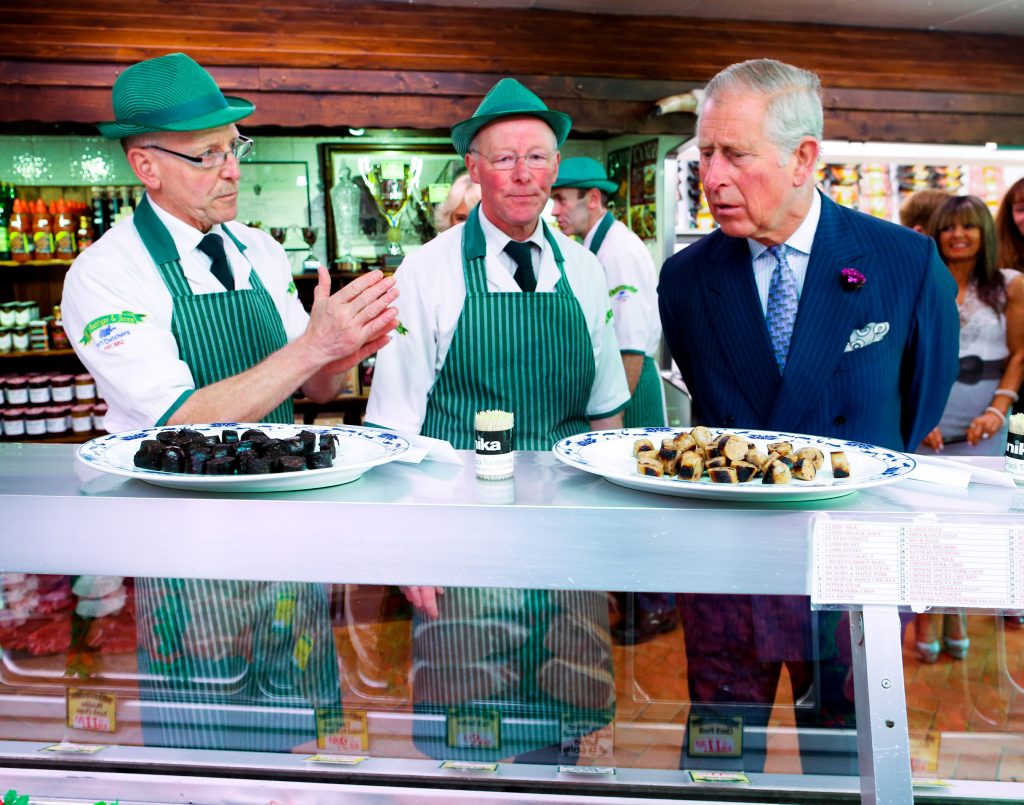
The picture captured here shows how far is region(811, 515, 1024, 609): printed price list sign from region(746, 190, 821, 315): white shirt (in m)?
1.04

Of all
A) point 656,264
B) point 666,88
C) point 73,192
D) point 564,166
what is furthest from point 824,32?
point 73,192

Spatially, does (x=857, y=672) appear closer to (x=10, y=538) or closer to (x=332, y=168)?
(x=10, y=538)

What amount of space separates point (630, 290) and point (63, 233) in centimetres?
380

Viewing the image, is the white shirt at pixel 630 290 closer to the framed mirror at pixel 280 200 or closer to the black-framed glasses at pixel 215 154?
the framed mirror at pixel 280 200

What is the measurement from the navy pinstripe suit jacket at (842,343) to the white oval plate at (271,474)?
3.15 ft

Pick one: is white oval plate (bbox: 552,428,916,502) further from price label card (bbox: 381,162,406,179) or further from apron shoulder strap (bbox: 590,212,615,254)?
apron shoulder strap (bbox: 590,212,615,254)

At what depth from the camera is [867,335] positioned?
6.63ft

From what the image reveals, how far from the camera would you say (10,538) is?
1.25 meters

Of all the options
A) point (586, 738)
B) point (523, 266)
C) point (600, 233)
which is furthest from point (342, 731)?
point (600, 233)

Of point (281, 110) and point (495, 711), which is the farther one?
point (281, 110)

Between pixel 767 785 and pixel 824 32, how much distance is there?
6.13 meters

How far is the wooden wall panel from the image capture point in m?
5.23

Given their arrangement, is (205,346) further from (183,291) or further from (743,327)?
(743,327)

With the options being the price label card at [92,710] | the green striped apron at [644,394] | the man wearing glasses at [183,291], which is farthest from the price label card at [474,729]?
the green striped apron at [644,394]
